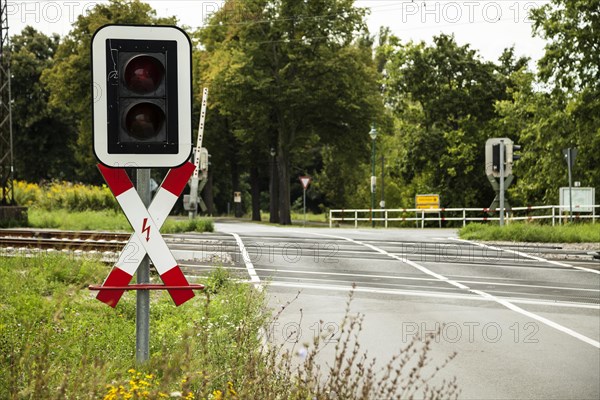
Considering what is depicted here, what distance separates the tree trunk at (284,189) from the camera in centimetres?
4538

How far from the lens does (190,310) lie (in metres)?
9.72

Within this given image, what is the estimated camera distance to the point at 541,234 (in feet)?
81.6

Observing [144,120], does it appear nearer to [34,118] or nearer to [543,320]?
[543,320]

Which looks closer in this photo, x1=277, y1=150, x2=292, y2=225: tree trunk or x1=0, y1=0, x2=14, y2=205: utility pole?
x1=0, y1=0, x2=14, y2=205: utility pole

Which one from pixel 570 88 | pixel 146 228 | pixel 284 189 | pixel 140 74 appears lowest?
pixel 146 228

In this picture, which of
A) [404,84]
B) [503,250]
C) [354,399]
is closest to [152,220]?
[354,399]

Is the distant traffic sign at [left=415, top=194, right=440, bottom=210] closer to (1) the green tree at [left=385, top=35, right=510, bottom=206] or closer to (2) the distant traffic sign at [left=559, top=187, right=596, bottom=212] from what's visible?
(1) the green tree at [left=385, top=35, right=510, bottom=206]

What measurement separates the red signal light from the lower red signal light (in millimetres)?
104

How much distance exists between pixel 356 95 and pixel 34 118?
97.2 feet

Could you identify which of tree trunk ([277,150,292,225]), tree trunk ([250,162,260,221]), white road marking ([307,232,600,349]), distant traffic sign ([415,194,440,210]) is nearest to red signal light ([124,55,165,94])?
white road marking ([307,232,600,349])

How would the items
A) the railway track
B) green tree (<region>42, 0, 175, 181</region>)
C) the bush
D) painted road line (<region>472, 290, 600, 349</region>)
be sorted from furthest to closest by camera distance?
green tree (<region>42, 0, 175, 181</region>) → the bush → the railway track → painted road line (<region>472, 290, 600, 349</region>)

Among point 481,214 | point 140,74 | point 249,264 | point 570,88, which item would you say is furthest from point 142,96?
point 481,214

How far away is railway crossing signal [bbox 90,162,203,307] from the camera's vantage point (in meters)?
5.23

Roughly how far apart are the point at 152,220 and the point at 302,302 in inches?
301
